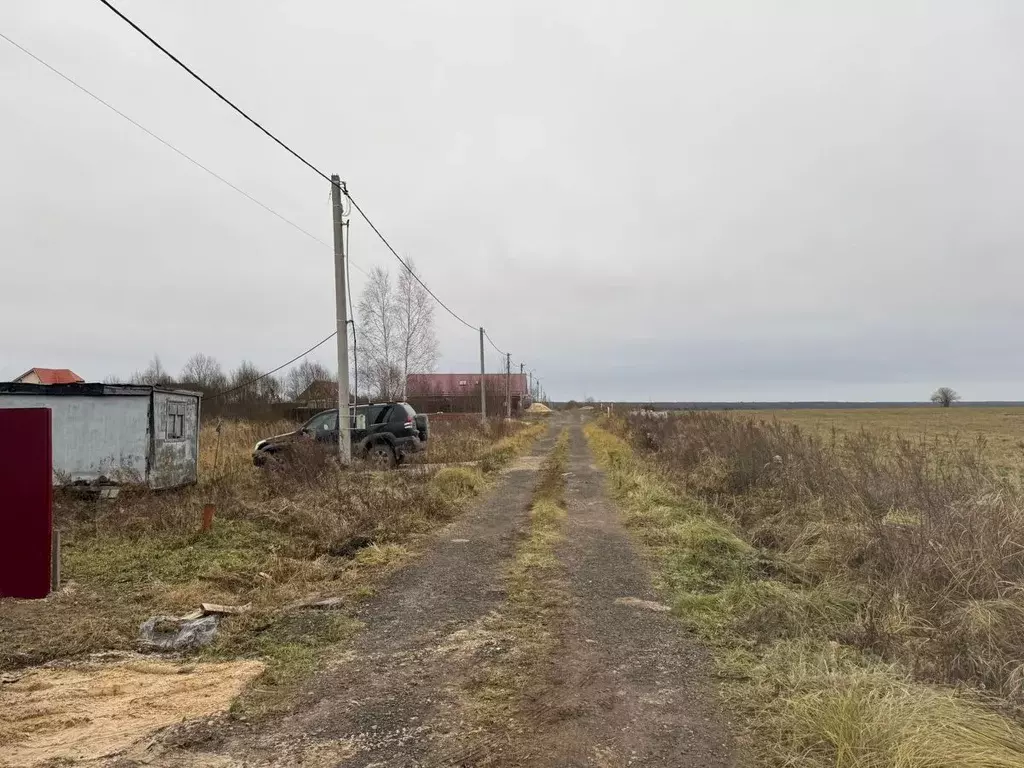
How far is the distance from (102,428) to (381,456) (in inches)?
240

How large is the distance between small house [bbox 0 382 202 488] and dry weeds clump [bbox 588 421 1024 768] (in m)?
8.71

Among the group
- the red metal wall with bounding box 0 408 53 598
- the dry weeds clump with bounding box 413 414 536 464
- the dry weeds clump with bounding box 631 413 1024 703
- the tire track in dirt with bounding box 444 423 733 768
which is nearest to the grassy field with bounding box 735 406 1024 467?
the dry weeds clump with bounding box 631 413 1024 703

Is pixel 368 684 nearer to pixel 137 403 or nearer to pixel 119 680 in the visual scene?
pixel 119 680

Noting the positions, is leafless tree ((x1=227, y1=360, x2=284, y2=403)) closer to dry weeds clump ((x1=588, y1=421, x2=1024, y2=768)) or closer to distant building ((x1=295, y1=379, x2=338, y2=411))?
Answer: distant building ((x1=295, y1=379, x2=338, y2=411))

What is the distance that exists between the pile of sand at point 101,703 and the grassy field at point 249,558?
0.25 m

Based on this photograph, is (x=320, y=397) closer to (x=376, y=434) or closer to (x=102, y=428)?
(x=376, y=434)

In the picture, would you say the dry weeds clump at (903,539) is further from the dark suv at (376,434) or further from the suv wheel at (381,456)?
the dark suv at (376,434)

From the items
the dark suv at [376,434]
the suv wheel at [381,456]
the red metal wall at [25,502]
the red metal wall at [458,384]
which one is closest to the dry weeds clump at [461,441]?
the dark suv at [376,434]

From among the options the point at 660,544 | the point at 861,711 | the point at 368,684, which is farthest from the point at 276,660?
the point at 660,544

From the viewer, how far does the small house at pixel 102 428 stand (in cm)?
1155

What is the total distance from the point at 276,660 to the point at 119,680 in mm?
949

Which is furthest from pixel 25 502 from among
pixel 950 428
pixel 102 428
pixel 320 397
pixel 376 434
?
pixel 950 428

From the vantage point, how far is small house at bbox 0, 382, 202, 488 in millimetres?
11547

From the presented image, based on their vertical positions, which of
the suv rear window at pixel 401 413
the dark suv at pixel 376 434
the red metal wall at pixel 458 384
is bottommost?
the dark suv at pixel 376 434
